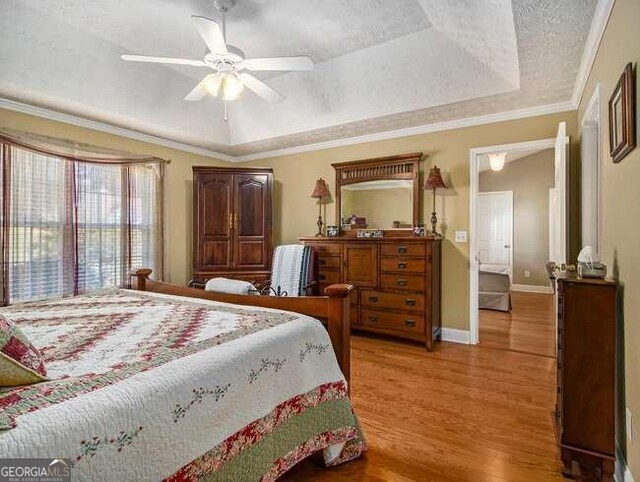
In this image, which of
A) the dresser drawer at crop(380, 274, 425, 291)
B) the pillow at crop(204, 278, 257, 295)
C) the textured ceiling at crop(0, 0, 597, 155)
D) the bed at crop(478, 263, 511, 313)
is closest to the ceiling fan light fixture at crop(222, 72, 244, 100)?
the textured ceiling at crop(0, 0, 597, 155)

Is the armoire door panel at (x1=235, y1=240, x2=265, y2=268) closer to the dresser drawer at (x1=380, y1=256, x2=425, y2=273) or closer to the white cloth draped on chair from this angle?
the white cloth draped on chair

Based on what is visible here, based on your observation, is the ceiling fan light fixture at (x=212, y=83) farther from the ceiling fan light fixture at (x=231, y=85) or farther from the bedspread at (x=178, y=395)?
the bedspread at (x=178, y=395)

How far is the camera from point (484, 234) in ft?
24.1

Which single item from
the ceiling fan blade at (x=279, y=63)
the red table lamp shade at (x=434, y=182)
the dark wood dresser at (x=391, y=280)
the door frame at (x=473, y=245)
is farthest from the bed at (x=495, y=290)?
the ceiling fan blade at (x=279, y=63)

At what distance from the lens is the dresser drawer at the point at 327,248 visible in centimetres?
394

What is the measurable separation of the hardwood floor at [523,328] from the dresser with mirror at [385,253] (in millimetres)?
706

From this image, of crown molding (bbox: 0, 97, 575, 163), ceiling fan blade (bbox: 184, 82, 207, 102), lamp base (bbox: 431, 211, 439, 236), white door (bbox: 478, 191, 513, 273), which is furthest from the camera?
white door (bbox: 478, 191, 513, 273)

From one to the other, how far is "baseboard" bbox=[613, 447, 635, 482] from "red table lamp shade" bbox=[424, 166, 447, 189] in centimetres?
256

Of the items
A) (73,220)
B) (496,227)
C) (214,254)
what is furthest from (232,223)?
(496,227)

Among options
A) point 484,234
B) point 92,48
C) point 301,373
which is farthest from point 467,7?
point 484,234

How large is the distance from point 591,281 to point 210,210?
396 cm

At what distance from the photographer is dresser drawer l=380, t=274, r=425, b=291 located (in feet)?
11.3

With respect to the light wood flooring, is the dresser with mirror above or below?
above

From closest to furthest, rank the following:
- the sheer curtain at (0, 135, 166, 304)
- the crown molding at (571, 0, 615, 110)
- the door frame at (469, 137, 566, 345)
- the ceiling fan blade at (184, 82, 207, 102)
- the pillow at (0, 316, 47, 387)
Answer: the pillow at (0, 316, 47, 387), the crown molding at (571, 0, 615, 110), the ceiling fan blade at (184, 82, 207, 102), the sheer curtain at (0, 135, 166, 304), the door frame at (469, 137, 566, 345)
